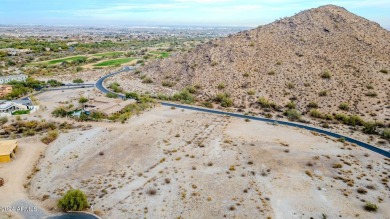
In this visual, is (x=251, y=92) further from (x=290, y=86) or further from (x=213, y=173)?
(x=213, y=173)

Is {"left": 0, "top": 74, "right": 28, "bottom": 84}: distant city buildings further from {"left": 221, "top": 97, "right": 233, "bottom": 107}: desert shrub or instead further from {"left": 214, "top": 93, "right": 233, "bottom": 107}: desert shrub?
{"left": 221, "top": 97, "right": 233, "bottom": 107}: desert shrub

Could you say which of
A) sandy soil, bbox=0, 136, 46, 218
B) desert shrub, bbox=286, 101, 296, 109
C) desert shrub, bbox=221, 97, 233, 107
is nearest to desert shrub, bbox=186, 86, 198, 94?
desert shrub, bbox=221, 97, 233, 107

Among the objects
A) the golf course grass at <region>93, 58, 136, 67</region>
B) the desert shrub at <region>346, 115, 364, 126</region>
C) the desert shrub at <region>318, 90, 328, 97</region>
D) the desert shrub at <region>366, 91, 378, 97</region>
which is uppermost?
the desert shrub at <region>366, 91, 378, 97</region>

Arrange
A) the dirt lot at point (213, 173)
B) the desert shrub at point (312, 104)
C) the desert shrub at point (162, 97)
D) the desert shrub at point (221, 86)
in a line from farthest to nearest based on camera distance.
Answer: the desert shrub at point (221, 86), the desert shrub at point (162, 97), the desert shrub at point (312, 104), the dirt lot at point (213, 173)

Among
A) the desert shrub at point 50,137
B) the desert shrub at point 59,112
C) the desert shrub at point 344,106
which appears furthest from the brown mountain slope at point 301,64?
the desert shrub at point 50,137

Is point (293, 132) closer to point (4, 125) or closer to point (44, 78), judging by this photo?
point (4, 125)

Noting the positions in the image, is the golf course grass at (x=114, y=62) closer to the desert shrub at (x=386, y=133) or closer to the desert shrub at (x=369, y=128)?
the desert shrub at (x=369, y=128)
